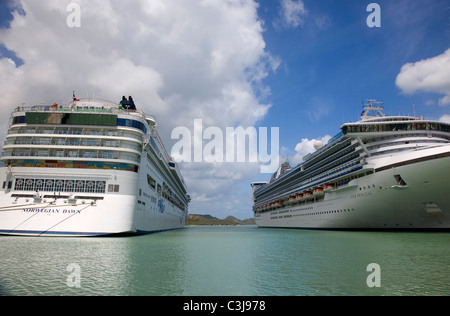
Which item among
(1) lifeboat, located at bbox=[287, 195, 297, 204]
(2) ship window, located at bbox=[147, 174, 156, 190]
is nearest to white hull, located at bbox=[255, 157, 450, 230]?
(1) lifeboat, located at bbox=[287, 195, 297, 204]

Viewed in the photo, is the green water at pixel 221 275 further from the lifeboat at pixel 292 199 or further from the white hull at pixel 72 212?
the lifeboat at pixel 292 199

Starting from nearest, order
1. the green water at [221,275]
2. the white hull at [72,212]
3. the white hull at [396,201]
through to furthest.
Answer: the green water at [221,275] → the white hull at [72,212] → the white hull at [396,201]

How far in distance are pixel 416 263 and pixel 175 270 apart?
38.6ft

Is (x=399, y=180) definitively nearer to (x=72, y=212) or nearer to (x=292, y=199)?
(x=292, y=199)

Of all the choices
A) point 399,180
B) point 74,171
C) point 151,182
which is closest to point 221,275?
point 74,171

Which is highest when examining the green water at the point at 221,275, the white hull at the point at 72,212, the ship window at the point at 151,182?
the ship window at the point at 151,182

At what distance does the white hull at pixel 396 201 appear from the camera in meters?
30.0

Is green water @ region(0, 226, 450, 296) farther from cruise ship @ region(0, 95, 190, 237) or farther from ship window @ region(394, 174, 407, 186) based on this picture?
ship window @ region(394, 174, 407, 186)

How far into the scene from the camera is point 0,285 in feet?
32.0

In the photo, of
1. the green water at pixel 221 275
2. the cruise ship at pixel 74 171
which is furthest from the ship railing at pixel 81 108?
the green water at pixel 221 275

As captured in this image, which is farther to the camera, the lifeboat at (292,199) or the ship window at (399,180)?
the lifeboat at (292,199)

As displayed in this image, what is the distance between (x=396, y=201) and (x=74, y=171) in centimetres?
3633

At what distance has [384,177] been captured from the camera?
33.9 meters
